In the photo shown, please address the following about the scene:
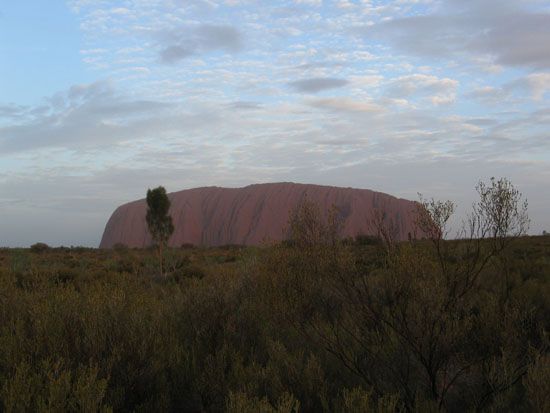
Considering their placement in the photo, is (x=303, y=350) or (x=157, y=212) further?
(x=157, y=212)

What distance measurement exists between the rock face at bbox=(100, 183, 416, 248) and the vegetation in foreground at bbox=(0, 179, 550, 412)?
6636 centimetres

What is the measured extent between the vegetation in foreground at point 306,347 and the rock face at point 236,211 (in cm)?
6636

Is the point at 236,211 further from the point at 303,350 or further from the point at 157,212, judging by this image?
the point at 303,350

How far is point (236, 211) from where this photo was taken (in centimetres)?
8612

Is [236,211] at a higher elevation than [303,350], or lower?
higher

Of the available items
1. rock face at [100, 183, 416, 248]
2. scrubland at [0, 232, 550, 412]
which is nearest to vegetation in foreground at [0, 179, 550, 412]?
scrubland at [0, 232, 550, 412]

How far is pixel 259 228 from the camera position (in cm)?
8050

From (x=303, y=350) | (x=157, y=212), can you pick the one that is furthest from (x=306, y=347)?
(x=157, y=212)

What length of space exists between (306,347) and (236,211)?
7997 cm

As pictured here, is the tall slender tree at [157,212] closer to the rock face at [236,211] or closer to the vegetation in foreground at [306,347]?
the vegetation in foreground at [306,347]

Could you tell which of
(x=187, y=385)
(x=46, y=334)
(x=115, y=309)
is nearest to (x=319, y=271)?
(x=187, y=385)

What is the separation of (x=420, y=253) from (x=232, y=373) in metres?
2.54

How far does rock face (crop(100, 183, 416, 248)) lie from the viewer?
263ft

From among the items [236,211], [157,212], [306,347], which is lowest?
[306,347]
